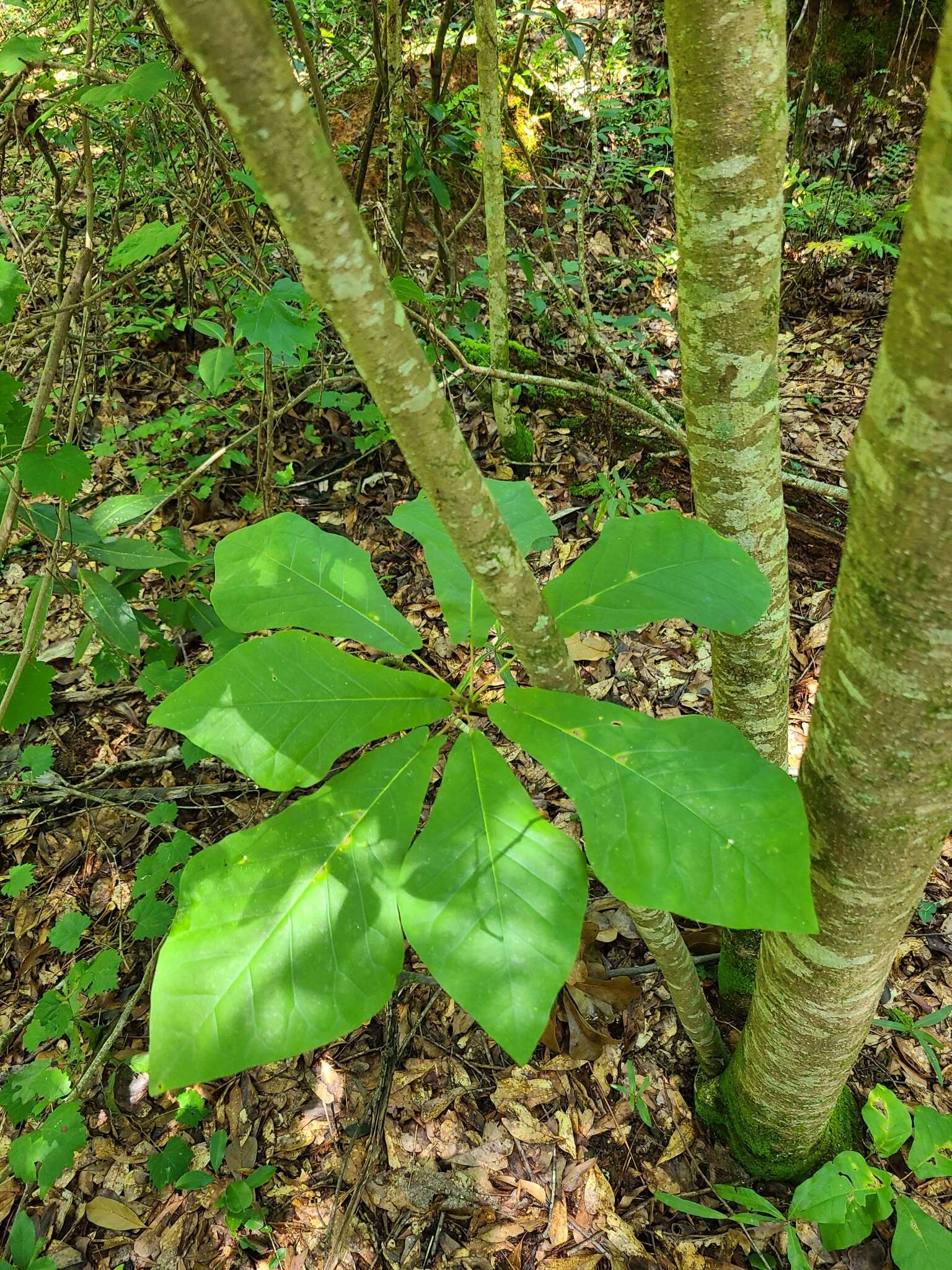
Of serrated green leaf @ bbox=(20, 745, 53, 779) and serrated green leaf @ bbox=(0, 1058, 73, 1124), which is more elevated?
serrated green leaf @ bbox=(20, 745, 53, 779)

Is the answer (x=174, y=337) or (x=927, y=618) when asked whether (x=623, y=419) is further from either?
(x=927, y=618)

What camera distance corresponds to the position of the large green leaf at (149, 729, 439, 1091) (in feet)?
3.45

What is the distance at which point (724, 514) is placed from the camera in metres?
1.50

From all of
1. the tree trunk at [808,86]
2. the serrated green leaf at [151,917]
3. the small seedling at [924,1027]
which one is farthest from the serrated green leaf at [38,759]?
the tree trunk at [808,86]

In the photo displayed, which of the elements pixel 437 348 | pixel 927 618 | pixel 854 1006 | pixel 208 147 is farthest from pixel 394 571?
pixel 927 618

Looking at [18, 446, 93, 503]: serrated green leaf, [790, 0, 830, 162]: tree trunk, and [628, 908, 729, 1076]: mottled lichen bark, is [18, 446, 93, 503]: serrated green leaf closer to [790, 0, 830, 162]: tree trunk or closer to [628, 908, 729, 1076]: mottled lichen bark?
[628, 908, 729, 1076]: mottled lichen bark

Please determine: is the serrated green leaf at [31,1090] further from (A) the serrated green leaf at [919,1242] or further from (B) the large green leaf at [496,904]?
(A) the serrated green leaf at [919,1242]

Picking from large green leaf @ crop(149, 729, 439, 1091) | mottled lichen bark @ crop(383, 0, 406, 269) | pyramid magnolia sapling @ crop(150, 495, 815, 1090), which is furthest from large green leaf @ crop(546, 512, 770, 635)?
mottled lichen bark @ crop(383, 0, 406, 269)

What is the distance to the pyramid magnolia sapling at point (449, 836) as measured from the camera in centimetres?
103

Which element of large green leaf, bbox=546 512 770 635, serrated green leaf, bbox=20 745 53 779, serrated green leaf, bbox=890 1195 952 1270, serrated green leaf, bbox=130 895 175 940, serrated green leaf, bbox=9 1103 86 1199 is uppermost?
large green leaf, bbox=546 512 770 635

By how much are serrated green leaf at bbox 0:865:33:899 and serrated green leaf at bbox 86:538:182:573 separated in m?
1.20

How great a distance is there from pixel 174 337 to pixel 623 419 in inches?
105

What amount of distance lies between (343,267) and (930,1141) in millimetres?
2129

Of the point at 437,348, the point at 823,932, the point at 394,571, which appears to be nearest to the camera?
the point at 823,932
